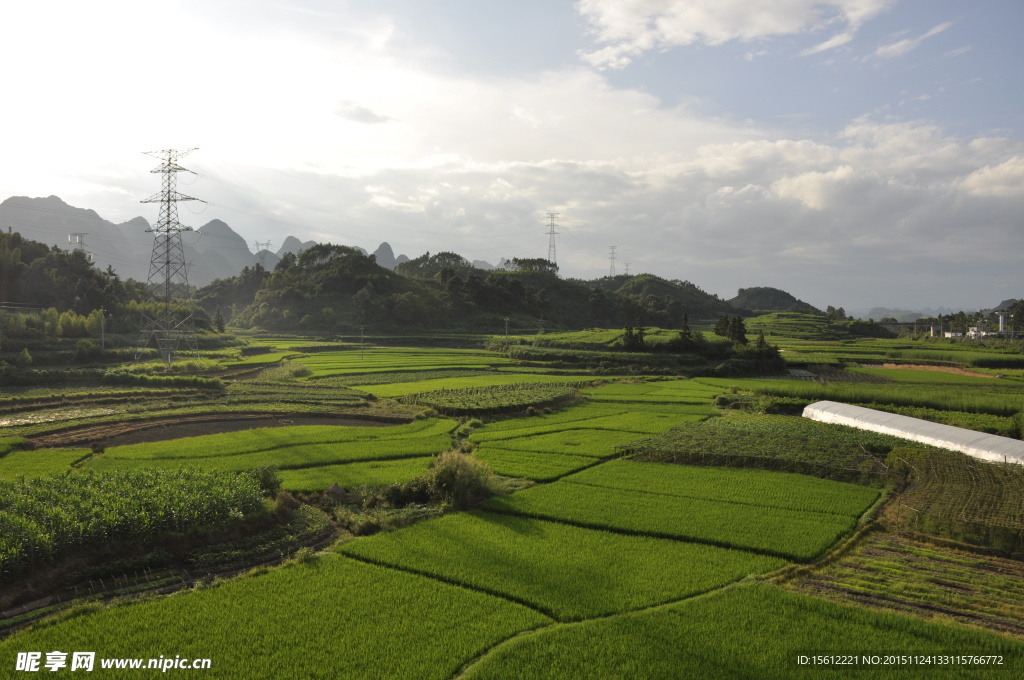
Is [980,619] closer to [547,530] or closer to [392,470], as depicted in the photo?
[547,530]

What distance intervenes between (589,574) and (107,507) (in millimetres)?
11350

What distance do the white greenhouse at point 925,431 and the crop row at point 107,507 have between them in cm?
2440

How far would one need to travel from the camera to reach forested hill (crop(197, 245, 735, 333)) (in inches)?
3492

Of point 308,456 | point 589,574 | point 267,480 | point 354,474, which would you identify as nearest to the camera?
point 589,574

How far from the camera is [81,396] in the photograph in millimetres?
33656

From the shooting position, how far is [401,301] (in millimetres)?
90000

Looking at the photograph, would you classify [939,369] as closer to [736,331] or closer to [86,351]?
[736,331]

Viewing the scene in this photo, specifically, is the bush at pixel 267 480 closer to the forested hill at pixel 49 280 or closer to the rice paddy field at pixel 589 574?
the rice paddy field at pixel 589 574

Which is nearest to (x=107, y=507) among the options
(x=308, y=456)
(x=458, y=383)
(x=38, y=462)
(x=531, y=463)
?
Answer: (x=308, y=456)

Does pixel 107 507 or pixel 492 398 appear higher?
pixel 492 398

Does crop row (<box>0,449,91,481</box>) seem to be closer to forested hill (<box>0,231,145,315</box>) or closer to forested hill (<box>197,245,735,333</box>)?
forested hill (<box>0,231,145,315</box>)

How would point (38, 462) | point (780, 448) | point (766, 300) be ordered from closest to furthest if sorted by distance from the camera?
point (38, 462) < point (780, 448) < point (766, 300)

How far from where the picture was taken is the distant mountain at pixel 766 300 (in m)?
170

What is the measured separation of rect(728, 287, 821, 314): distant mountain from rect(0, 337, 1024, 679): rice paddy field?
514ft
